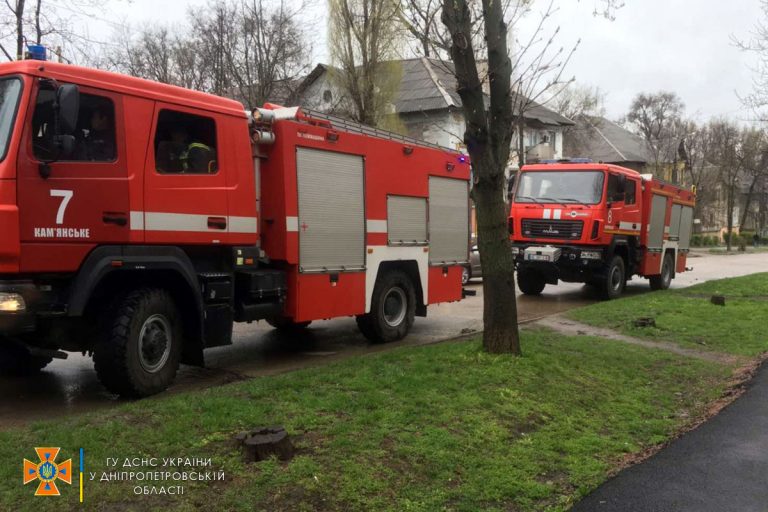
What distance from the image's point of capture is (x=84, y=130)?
559cm

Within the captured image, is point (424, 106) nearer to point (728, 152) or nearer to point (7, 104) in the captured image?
point (728, 152)

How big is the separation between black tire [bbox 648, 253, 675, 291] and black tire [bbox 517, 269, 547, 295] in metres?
3.86

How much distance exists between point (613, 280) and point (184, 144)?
11.9 meters

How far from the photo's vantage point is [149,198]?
5.96m

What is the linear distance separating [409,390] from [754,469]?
104 inches

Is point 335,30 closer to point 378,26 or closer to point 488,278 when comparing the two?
point 378,26

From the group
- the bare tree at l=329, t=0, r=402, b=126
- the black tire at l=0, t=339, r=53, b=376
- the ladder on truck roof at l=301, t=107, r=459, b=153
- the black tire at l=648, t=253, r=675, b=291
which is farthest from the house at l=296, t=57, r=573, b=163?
the black tire at l=648, t=253, r=675, b=291

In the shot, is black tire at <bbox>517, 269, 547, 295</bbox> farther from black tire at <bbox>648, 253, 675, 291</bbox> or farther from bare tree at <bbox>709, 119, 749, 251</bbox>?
bare tree at <bbox>709, 119, 749, 251</bbox>

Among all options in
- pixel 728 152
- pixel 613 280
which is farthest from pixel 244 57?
pixel 728 152

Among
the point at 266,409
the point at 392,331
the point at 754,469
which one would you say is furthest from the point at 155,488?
the point at 392,331

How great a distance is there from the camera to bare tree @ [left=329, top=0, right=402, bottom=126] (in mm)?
23953

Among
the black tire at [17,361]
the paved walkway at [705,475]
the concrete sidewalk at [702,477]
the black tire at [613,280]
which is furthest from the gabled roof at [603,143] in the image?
the black tire at [17,361]

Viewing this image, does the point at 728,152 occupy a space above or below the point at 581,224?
above

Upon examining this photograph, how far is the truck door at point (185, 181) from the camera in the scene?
6.05m
